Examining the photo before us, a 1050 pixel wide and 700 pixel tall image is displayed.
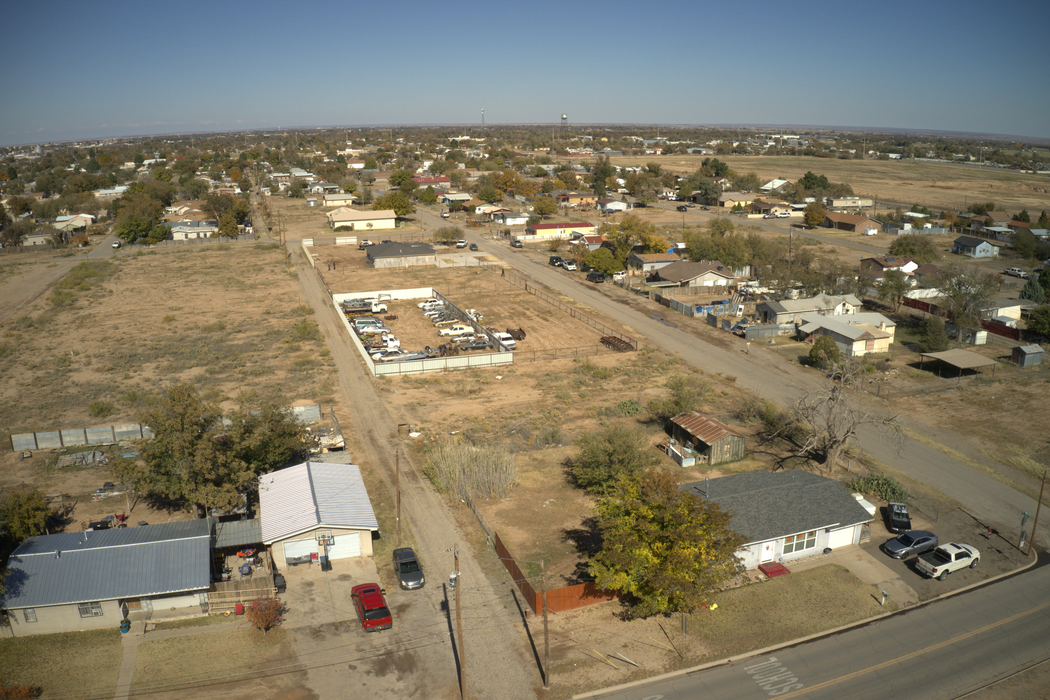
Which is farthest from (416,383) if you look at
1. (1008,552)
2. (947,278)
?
(947,278)

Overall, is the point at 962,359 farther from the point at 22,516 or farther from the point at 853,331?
the point at 22,516

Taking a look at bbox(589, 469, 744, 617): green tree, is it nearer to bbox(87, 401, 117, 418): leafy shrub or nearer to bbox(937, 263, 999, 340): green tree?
bbox(87, 401, 117, 418): leafy shrub

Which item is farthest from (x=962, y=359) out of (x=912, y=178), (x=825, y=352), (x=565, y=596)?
(x=912, y=178)

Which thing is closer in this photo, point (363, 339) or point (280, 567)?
point (280, 567)

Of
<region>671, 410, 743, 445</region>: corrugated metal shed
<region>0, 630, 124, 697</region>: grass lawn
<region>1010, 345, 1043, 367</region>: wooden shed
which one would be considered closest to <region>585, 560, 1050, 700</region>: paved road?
<region>671, 410, 743, 445</region>: corrugated metal shed

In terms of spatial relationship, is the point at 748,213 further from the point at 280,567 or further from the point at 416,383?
the point at 280,567
